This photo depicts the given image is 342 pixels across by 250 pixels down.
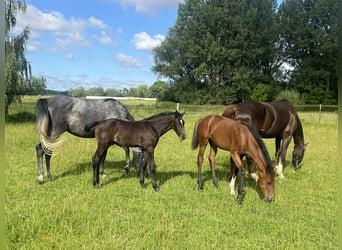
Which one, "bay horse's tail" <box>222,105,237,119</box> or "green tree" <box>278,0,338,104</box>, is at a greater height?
"green tree" <box>278,0,338,104</box>

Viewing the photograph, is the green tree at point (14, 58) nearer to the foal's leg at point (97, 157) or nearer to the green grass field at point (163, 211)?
the green grass field at point (163, 211)

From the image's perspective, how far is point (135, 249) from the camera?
9.91 feet

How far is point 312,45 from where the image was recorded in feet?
113

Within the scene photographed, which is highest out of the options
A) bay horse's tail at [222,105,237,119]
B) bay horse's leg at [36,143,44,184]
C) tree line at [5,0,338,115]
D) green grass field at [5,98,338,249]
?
tree line at [5,0,338,115]

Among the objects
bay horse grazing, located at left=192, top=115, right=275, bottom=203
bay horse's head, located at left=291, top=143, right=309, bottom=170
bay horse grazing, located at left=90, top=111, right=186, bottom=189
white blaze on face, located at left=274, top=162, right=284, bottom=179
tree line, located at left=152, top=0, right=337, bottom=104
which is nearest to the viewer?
bay horse grazing, located at left=192, top=115, right=275, bottom=203

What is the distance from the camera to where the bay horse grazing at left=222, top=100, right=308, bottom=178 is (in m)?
6.02

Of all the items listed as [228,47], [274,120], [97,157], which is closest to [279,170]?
[274,120]

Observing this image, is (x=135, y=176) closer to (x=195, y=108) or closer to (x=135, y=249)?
(x=135, y=249)

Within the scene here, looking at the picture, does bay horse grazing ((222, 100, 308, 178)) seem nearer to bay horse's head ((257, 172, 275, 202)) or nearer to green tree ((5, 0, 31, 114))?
bay horse's head ((257, 172, 275, 202))

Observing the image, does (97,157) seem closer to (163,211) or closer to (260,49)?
(163,211)

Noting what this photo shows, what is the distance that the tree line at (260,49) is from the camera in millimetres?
32469

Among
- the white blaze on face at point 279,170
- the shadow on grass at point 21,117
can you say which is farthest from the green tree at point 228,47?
the white blaze on face at point 279,170

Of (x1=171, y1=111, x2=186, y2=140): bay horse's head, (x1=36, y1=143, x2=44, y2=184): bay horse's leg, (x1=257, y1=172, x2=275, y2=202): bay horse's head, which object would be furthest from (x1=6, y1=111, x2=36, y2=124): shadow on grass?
(x1=257, y1=172, x2=275, y2=202): bay horse's head

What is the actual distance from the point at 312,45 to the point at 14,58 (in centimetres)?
3687
